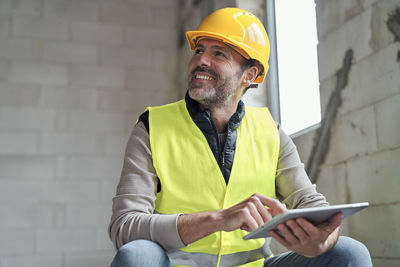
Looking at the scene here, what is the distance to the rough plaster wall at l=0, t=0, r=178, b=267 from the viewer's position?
4.01m

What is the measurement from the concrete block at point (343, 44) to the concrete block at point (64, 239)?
2.45m

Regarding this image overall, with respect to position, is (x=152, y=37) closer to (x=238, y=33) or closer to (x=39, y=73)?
(x=39, y=73)

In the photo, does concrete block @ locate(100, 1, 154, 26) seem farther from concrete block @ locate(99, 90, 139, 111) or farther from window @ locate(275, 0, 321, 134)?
window @ locate(275, 0, 321, 134)

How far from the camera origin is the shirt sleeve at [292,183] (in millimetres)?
1689

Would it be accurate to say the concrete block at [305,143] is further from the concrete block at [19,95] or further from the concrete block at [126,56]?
the concrete block at [19,95]

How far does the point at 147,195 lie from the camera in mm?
1580

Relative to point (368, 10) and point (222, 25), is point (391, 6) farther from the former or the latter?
point (222, 25)

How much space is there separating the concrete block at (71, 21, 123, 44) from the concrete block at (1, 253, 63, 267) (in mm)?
1779

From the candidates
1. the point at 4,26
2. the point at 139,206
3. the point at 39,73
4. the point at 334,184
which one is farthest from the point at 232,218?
the point at 4,26

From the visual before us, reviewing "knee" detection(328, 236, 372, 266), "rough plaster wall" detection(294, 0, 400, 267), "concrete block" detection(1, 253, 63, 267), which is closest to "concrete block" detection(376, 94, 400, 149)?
"rough plaster wall" detection(294, 0, 400, 267)

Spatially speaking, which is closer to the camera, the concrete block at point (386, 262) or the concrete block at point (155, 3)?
the concrete block at point (386, 262)

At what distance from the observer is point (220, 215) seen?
1.39 meters

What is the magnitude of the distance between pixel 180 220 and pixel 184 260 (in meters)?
0.23

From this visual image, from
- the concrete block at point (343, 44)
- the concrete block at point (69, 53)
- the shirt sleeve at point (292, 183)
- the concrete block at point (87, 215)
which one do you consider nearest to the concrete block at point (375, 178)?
the shirt sleeve at point (292, 183)
